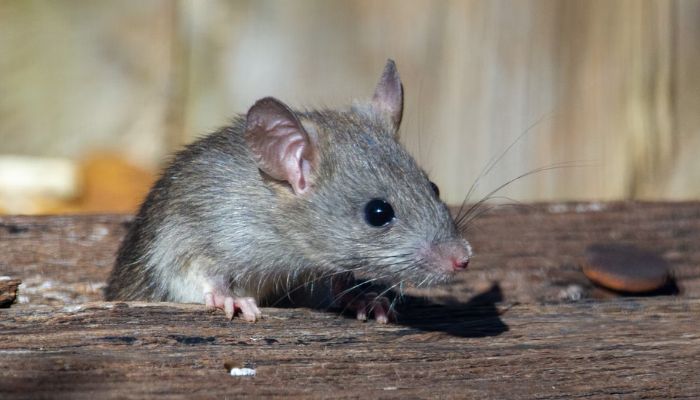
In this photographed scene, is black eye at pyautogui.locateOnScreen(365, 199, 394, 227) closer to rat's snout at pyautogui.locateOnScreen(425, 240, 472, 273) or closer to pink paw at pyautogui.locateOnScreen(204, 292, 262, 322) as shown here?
rat's snout at pyautogui.locateOnScreen(425, 240, 472, 273)

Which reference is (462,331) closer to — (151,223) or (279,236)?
(279,236)

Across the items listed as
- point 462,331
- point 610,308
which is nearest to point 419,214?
point 462,331

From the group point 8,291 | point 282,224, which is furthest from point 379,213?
point 8,291

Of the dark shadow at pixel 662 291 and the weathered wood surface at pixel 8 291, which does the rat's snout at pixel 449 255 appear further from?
the weathered wood surface at pixel 8 291

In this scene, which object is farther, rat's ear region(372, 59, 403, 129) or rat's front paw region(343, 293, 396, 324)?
rat's ear region(372, 59, 403, 129)

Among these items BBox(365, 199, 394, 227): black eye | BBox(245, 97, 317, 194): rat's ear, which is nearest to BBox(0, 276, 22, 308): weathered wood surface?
BBox(245, 97, 317, 194): rat's ear

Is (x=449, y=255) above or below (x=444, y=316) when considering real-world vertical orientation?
above

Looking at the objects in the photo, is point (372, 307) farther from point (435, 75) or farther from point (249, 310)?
point (435, 75)

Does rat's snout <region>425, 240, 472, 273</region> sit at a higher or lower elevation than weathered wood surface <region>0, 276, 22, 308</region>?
higher
